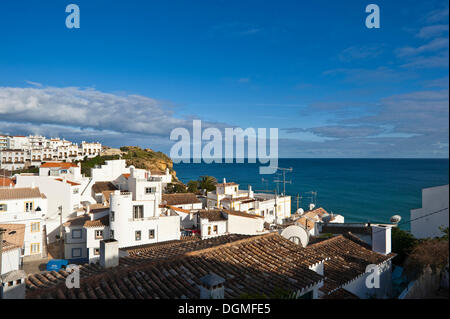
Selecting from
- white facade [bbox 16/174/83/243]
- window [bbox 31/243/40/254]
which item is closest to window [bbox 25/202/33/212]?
window [bbox 31/243/40/254]

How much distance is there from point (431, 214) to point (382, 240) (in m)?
4.88

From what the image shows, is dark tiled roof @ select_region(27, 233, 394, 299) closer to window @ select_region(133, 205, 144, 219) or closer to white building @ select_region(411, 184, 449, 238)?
white building @ select_region(411, 184, 449, 238)

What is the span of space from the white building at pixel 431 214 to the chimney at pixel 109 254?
316 inches

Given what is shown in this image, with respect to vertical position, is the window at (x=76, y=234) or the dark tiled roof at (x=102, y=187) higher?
the dark tiled roof at (x=102, y=187)

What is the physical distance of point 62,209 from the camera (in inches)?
1247

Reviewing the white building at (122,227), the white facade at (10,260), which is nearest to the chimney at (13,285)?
the white facade at (10,260)

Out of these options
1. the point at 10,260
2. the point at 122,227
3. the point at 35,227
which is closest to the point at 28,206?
the point at 35,227

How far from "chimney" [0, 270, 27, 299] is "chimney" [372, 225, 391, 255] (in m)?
11.8

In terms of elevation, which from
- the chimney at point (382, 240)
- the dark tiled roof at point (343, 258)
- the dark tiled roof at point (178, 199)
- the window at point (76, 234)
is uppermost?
the chimney at point (382, 240)

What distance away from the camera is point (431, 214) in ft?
23.9

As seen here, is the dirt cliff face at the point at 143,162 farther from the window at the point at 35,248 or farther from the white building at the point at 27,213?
the window at the point at 35,248

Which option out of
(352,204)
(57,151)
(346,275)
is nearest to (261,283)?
(346,275)

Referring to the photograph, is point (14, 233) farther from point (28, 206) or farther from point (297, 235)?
point (297, 235)

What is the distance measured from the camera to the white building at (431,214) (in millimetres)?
5293
